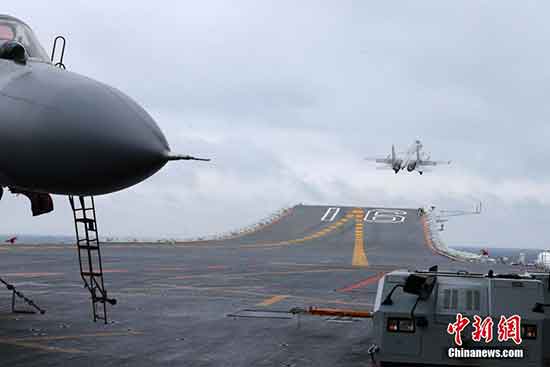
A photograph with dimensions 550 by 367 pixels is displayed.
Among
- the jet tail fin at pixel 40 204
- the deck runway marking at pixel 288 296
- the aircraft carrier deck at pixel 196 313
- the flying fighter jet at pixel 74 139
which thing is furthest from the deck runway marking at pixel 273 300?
the flying fighter jet at pixel 74 139

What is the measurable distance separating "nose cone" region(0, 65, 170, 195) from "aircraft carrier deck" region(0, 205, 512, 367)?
14.5 feet

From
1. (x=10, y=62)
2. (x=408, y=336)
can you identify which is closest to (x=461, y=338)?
(x=408, y=336)

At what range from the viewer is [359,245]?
198ft

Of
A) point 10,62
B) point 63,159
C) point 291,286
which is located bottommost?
point 291,286

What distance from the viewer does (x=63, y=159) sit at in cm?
774

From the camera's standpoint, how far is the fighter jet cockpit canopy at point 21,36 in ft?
34.1

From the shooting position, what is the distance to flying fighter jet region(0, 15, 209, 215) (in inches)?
304

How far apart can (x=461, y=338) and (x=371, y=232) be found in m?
61.3

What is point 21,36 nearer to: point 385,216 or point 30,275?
point 30,275

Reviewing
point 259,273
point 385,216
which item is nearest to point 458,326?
point 259,273

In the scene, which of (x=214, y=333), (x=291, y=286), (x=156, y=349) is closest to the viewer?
(x=156, y=349)

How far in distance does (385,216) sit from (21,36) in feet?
246

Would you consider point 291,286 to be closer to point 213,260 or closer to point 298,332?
point 298,332

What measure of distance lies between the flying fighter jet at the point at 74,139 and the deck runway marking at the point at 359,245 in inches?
1344
